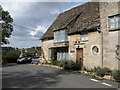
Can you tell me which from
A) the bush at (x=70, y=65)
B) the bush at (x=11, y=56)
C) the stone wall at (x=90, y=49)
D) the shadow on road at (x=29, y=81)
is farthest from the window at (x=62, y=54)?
the bush at (x=11, y=56)

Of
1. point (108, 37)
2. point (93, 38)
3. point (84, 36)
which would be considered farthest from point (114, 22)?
point (84, 36)

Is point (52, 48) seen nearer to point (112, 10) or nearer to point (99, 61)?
point (99, 61)

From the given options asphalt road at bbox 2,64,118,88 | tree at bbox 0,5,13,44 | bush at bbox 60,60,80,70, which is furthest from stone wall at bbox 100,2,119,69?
tree at bbox 0,5,13,44

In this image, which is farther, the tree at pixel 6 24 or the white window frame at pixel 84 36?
the tree at pixel 6 24

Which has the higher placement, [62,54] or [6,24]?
[6,24]

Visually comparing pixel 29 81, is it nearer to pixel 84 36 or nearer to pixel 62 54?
pixel 84 36

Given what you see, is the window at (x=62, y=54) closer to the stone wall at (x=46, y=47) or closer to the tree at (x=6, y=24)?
the stone wall at (x=46, y=47)

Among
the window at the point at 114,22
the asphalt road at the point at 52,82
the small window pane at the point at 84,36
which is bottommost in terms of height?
the asphalt road at the point at 52,82

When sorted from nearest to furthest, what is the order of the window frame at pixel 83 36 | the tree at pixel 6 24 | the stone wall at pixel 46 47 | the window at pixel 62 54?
the window frame at pixel 83 36
the window at pixel 62 54
the stone wall at pixel 46 47
the tree at pixel 6 24

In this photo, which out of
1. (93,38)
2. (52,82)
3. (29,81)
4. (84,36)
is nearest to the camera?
(52,82)

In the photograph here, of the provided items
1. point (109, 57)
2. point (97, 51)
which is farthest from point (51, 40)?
point (109, 57)

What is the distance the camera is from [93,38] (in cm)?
1719

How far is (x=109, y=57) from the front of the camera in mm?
15156

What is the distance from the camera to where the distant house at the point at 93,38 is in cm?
1485
